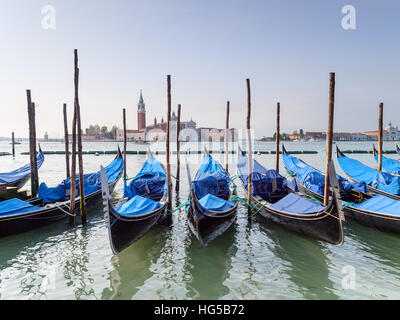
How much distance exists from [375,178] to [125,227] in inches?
293

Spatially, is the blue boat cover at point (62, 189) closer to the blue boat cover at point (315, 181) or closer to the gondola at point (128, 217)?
the gondola at point (128, 217)

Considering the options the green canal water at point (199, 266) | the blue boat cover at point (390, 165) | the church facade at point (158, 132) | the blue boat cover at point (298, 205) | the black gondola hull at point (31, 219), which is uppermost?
the church facade at point (158, 132)

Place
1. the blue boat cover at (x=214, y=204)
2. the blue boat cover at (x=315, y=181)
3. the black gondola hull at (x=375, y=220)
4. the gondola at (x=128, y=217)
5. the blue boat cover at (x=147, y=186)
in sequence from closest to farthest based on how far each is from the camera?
the gondola at (x=128, y=217)
the black gondola hull at (x=375, y=220)
the blue boat cover at (x=214, y=204)
the blue boat cover at (x=315, y=181)
the blue boat cover at (x=147, y=186)

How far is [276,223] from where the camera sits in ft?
20.0

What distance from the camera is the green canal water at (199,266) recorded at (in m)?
3.65

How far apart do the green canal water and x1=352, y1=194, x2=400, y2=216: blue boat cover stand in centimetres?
53

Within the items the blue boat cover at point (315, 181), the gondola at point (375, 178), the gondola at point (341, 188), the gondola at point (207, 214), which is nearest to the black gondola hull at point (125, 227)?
the gondola at point (207, 214)

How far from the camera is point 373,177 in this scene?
8.36 m

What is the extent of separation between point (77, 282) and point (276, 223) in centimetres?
415

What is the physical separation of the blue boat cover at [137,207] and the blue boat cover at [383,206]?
14.5ft
